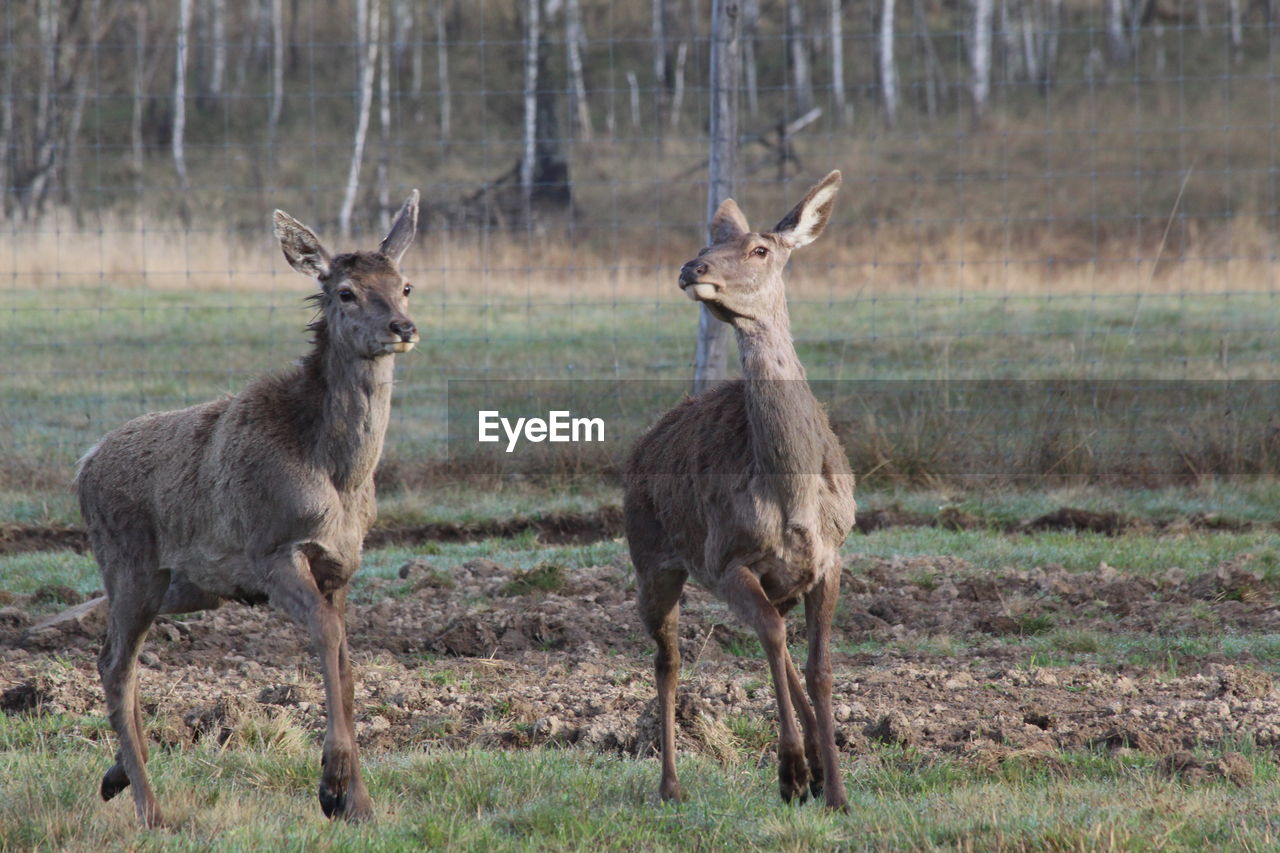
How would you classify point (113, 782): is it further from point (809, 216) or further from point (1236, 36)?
point (1236, 36)

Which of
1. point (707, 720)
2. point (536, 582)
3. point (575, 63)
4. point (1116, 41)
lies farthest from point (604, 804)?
point (1116, 41)

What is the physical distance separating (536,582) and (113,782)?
10.7 ft

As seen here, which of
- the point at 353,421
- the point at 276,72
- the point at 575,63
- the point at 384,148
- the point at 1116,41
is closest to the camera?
the point at 353,421

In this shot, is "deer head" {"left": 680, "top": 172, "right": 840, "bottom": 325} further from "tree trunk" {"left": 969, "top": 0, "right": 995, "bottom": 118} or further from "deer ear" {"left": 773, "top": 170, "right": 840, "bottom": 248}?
"tree trunk" {"left": 969, "top": 0, "right": 995, "bottom": 118}

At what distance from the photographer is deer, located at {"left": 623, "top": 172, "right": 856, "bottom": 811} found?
5.23 m

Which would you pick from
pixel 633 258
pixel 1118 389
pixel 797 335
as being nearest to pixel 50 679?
pixel 1118 389

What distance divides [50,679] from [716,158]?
18.9ft

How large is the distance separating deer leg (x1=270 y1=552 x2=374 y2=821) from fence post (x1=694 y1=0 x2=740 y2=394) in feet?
17.6

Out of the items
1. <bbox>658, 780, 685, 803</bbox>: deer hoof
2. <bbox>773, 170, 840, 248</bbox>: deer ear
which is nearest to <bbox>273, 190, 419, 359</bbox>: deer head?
<bbox>773, 170, 840, 248</bbox>: deer ear

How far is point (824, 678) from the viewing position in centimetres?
535

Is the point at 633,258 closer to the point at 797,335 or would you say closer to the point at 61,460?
the point at 797,335

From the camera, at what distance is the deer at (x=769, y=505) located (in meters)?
5.23

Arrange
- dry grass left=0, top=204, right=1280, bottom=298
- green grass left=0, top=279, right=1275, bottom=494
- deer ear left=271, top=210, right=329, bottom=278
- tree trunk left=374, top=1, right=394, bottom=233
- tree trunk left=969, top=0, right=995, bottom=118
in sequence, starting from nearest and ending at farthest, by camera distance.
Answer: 1. deer ear left=271, top=210, right=329, bottom=278
2. green grass left=0, top=279, right=1275, bottom=494
3. tree trunk left=374, top=1, right=394, bottom=233
4. dry grass left=0, top=204, right=1280, bottom=298
5. tree trunk left=969, top=0, right=995, bottom=118

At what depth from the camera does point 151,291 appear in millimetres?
20016
